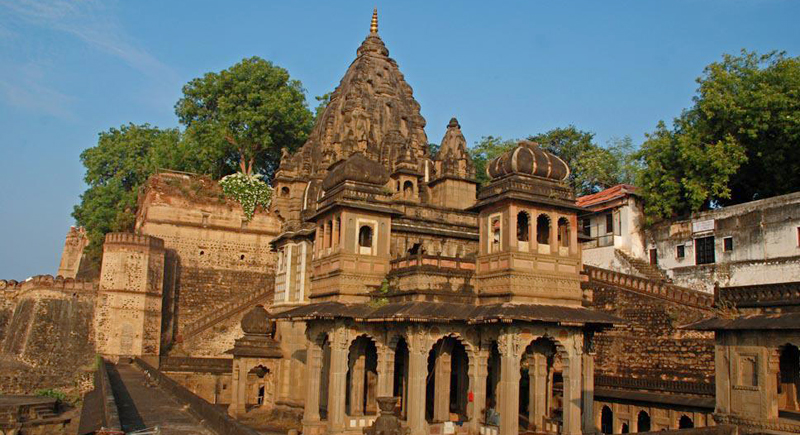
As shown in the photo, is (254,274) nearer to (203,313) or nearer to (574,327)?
(203,313)

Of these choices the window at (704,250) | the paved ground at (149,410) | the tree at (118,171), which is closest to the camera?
the paved ground at (149,410)

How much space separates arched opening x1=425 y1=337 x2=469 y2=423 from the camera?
20.4 meters

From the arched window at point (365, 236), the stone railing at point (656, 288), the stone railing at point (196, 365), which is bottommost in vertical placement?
the stone railing at point (196, 365)

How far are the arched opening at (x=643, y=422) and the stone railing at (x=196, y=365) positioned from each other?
17502mm

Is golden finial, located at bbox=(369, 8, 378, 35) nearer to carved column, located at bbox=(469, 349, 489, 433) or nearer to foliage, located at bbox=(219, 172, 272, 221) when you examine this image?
foliage, located at bbox=(219, 172, 272, 221)

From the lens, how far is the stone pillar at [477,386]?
748 inches

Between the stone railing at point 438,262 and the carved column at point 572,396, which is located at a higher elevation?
the stone railing at point 438,262

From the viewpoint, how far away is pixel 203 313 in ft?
130

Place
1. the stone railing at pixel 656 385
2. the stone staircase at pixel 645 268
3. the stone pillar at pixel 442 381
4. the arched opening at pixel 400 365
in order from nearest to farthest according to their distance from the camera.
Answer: the stone pillar at pixel 442 381 < the stone railing at pixel 656 385 < the arched opening at pixel 400 365 < the stone staircase at pixel 645 268

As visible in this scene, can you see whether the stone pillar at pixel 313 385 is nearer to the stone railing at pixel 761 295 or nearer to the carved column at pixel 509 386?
the carved column at pixel 509 386

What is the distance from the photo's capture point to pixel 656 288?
2708 cm

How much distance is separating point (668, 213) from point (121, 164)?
41.4 meters

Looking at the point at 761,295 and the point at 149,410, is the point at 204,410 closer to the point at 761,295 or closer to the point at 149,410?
the point at 149,410

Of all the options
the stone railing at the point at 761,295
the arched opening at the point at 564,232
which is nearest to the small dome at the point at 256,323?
the arched opening at the point at 564,232
